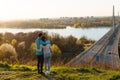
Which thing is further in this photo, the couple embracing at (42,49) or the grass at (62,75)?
the couple embracing at (42,49)

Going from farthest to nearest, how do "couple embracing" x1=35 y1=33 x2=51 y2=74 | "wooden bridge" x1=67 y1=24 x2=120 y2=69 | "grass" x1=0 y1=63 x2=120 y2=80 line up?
"wooden bridge" x1=67 y1=24 x2=120 y2=69 → "couple embracing" x1=35 y1=33 x2=51 y2=74 → "grass" x1=0 y1=63 x2=120 y2=80

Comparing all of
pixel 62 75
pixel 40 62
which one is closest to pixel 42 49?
pixel 40 62

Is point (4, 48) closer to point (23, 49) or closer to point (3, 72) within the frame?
point (23, 49)

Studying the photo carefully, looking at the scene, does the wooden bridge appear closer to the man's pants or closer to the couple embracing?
the man's pants

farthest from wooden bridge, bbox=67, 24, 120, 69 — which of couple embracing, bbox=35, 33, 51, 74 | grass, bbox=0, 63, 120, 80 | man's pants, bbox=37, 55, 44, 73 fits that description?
couple embracing, bbox=35, 33, 51, 74

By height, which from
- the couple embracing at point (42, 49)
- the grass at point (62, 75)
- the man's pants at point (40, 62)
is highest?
the couple embracing at point (42, 49)

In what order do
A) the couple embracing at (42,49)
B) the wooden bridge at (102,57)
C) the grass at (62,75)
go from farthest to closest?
the wooden bridge at (102,57), the couple embracing at (42,49), the grass at (62,75)

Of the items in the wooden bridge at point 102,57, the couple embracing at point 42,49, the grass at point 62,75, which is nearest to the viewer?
the grass at point 62,75

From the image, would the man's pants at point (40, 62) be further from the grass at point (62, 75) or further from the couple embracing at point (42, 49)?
the grass at point (62, 75)

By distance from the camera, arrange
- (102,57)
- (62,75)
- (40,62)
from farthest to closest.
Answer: (102,57), (40,62), (62,75)

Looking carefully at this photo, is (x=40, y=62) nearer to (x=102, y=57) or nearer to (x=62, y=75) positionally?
(x=62, y=75)

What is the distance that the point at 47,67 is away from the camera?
1220cm

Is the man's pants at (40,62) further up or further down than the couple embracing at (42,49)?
further down

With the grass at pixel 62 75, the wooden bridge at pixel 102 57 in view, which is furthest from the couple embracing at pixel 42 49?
the wooden bridge at pixel 102 57
